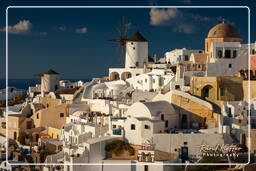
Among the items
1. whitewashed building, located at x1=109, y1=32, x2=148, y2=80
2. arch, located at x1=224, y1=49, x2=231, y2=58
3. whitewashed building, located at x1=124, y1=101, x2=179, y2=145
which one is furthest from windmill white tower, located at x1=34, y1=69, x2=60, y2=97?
whitewashed building, located at x1=124, y1=101, x2=179, y2=145

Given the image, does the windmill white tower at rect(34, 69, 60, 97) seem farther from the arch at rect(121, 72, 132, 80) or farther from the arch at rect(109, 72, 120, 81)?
the arch at rect(121, 72, 132, 80)

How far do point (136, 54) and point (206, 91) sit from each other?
558 cm

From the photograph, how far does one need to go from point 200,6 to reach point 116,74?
9.47 meters

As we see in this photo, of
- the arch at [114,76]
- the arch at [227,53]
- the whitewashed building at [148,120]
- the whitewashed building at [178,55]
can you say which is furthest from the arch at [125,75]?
the whitewashed building at [148,120]

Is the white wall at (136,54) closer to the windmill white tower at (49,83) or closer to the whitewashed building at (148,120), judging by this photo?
the windmill white tower at (49,83)

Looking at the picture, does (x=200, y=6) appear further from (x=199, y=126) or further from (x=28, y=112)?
(x=28, y=112)

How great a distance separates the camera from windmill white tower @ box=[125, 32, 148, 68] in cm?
1584

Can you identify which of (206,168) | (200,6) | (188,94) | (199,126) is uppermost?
(200,6)

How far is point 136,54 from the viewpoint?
1623cm

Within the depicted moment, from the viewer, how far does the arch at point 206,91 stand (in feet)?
35.7

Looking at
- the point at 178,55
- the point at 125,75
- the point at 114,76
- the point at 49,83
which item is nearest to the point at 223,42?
the point at 178,55

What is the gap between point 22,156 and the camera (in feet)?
32.8

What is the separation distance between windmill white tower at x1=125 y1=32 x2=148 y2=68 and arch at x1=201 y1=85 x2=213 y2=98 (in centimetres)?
509

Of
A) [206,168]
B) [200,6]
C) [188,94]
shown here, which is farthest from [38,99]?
[200,6]
